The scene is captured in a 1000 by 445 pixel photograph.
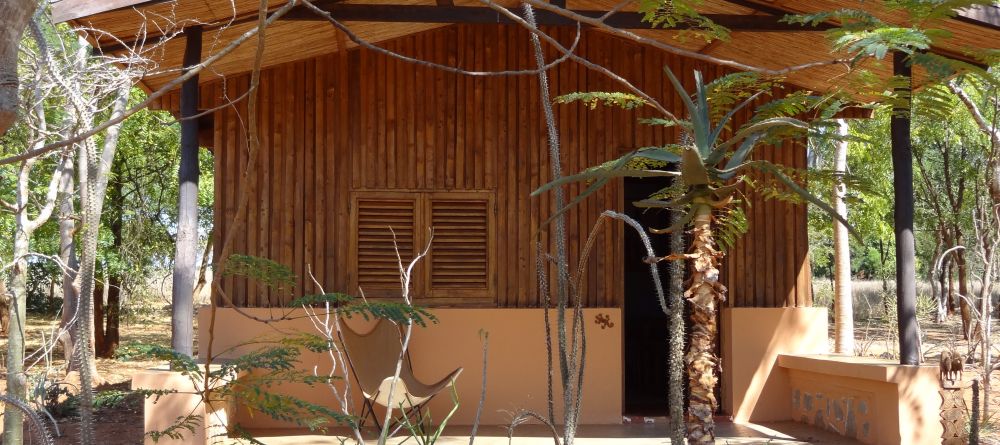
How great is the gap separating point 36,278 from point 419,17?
16472mm

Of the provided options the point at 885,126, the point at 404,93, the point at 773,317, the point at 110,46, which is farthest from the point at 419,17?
the point at 885,126

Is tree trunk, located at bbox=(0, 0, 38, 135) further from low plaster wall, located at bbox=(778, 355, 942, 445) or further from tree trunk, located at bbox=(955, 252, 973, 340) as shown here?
tree trunk, located at bbox=(955, 252, 973, 340)

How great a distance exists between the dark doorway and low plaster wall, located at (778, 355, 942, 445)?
201cm

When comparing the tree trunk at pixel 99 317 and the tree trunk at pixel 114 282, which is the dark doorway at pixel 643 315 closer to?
the tree trunk at pixel 114 282

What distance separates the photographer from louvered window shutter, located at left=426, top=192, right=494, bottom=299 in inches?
299

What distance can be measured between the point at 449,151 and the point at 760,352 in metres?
2.96

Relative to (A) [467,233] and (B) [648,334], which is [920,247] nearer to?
A: (B) [648,334]

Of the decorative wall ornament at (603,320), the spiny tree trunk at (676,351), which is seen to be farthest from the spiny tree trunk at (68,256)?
the spiny tree trunk at (676,351)

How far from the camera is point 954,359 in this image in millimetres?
6082

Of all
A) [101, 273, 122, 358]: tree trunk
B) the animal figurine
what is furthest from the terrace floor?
[101, 273, 122, 358]: tree trunk

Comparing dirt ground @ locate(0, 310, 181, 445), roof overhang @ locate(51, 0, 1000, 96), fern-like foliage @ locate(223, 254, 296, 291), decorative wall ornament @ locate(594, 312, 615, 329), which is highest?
roof overhang @ locate(51, 0, 1000, 96)

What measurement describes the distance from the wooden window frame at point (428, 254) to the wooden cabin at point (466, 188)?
11mm

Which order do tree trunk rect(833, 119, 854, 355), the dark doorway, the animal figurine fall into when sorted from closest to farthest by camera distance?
the animal figurine < the dark doorway < tree trunk rect(833, 119, 854, 355)

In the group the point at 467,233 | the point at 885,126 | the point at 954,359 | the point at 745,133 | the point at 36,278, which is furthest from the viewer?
the point at 36,278
